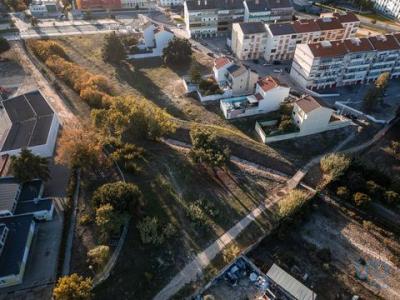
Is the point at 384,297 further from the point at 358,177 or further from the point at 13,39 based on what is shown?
the point at 13,39

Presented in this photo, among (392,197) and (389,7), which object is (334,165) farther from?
(389,7)

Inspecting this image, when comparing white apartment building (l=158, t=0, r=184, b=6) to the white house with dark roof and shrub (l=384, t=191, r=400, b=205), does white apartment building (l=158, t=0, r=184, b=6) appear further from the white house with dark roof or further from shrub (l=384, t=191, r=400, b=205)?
shrub (l=384, t=191, r=400, b=205)

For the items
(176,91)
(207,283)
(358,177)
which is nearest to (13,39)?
(176,91)

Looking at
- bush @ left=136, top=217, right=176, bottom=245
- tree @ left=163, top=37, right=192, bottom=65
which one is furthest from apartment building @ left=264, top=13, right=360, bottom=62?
bush @ left=136, top=217, right=176, bottom=245

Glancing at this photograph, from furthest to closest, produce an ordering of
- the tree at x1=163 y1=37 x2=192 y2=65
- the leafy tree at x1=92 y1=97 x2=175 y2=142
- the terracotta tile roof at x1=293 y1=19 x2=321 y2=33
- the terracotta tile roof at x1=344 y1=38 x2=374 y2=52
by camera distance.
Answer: the tree at x1=163 y1=37 x2=192 y2=65 → the terracotta tile roof at x1=293 y1=19 x2=321 y2=33 → the terracotta tile roof at x1=344 y1=38 x2=374 y2=52 → the leafy tree at x1=92 y1=97 x2=175 y2=142

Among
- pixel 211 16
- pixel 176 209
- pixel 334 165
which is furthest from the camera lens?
pixel 211 16

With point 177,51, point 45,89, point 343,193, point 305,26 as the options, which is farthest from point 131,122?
point 305,26
